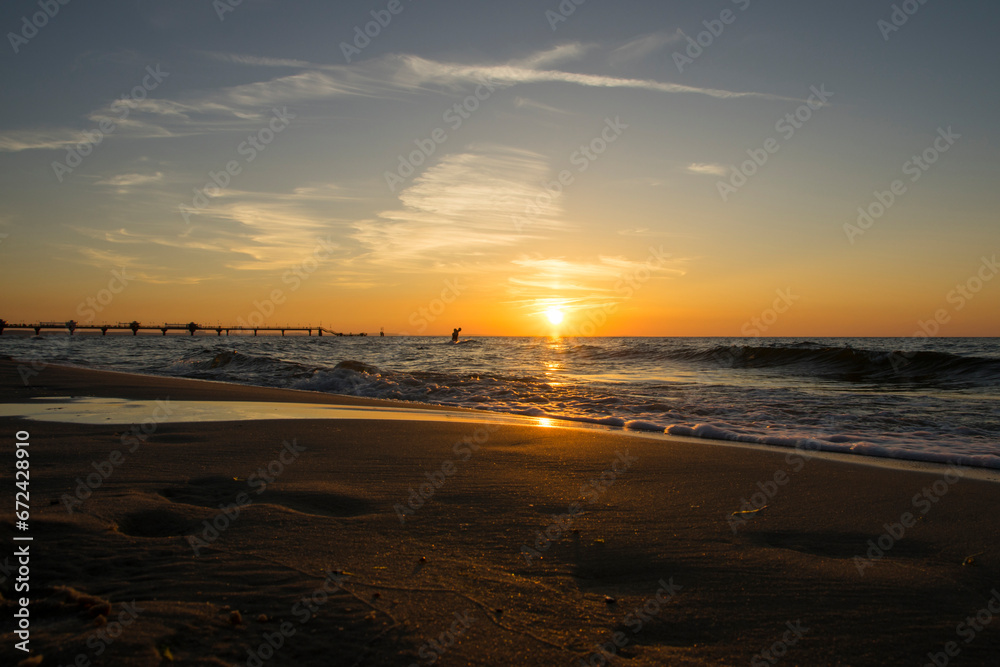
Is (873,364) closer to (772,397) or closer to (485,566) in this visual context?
(772,397)

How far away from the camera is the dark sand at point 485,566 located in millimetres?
1841

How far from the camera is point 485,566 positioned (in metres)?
2.48

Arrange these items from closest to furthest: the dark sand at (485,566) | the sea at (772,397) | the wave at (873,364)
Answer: the dark sand at (485,566), the sea at (772,397), the wave at (873,364)

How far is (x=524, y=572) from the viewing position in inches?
96.0

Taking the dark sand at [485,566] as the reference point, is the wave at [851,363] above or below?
above

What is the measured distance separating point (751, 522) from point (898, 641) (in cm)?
126

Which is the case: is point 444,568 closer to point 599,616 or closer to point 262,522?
point 599,616

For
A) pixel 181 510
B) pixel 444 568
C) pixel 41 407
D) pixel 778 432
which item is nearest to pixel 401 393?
pixel 41 407

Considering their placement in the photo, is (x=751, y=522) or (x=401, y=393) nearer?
(x=751, y=522)

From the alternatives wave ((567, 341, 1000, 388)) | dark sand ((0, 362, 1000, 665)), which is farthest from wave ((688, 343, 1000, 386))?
dark sand ((0, 362, 1000, 665))

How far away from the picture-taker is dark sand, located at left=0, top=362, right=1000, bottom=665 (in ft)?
6.04

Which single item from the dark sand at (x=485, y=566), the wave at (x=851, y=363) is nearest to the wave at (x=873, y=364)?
the wave at (x=851, y=363)

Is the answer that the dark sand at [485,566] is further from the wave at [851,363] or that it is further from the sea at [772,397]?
the wave at [851,363]

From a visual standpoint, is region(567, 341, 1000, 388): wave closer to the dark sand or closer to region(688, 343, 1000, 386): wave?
region(688, 343, 1000, 386): wave
